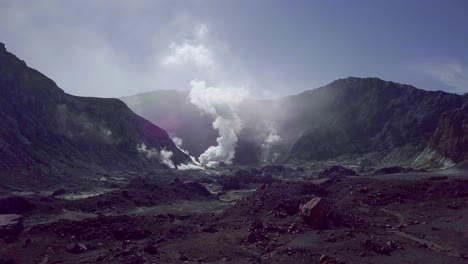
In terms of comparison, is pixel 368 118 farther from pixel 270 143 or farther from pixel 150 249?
pixel 150 249

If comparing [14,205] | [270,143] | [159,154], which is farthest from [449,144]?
[14,205]

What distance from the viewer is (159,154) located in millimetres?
125875

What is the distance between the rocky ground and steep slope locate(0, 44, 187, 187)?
115 feet

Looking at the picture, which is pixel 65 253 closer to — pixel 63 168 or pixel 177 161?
pixel 63 168

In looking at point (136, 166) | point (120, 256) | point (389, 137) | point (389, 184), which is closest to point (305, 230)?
point (120, 256)

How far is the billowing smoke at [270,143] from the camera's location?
15911cm

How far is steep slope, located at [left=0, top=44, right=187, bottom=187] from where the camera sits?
259ft

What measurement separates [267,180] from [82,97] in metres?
67.9

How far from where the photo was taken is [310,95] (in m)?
171

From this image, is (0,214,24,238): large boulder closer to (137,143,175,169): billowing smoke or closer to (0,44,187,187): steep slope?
(0,44,187,187): steep slope

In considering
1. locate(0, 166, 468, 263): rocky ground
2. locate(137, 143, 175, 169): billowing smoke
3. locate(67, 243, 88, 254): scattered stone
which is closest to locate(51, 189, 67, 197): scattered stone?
locate(0, 166, 468, 263): rocky ground

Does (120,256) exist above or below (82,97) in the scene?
below

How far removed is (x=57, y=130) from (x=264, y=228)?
81.3 meters

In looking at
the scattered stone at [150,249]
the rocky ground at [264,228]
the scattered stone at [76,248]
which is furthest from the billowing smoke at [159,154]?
the scattered stone at [150,249]
